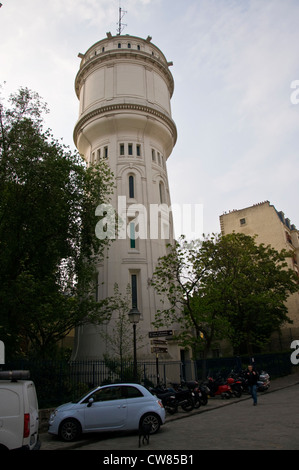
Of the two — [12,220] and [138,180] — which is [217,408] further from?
[138,180]

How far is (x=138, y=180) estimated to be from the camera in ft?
98.2

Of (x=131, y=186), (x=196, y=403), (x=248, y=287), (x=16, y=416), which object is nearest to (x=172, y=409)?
(x=196, y=403)

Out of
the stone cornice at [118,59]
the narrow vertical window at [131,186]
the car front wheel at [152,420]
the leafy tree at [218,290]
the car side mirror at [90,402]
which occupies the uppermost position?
the stone cornice at [118,59]

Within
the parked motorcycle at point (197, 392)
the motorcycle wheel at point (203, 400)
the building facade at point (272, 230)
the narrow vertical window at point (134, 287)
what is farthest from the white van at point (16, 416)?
the building facade at point (272, 230)

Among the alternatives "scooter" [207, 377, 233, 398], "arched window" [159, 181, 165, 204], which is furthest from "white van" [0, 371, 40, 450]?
"arched window" [159, 181, 165, 204]

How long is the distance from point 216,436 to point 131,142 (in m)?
26.3

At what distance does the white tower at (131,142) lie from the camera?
26375 mm

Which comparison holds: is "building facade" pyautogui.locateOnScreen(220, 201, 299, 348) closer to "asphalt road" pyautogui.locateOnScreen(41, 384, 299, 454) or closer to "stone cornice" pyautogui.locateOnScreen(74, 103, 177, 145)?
"stone cornice" pyautogui.locateOnScreen(74, 103, 177, 145)

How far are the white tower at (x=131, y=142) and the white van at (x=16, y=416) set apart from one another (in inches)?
698

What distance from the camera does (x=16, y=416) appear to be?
675 cm

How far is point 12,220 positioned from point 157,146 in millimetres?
20045

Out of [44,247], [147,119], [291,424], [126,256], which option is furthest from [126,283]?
[291,424]

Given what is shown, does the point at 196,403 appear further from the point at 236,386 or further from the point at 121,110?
the point at 121,110

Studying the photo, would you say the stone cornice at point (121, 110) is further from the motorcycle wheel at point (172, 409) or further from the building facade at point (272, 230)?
the motorcycle wheel at point (172, 409)
